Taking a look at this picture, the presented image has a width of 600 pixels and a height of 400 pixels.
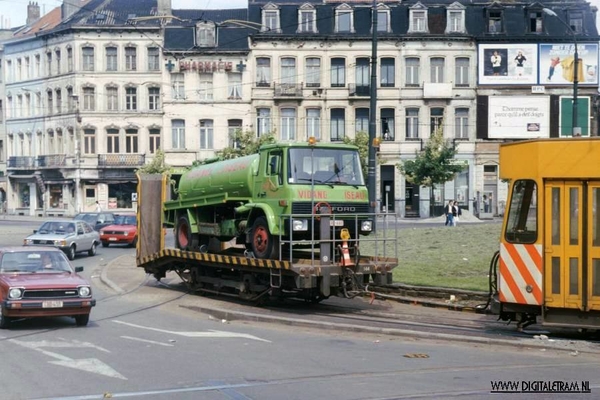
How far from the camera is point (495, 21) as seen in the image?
200ft

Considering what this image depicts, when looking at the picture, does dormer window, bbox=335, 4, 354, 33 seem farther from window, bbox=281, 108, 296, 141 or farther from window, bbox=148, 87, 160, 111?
window, bbox=148, 87, 160, 111

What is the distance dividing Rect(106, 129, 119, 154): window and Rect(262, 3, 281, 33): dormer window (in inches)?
552

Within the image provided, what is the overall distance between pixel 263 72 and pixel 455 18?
13.8m

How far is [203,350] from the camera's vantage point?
43.9 ft

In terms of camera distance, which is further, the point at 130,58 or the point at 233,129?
the point at 130,58

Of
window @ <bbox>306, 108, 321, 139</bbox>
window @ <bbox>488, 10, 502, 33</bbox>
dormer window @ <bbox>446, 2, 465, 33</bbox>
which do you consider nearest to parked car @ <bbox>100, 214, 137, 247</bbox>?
window @ <bbox>306, 108, 321, 139</bbox>

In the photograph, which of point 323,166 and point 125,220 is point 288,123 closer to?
point 125,220

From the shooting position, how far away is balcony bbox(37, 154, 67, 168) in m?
66.4

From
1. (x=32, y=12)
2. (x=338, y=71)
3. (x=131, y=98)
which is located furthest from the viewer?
(x=32, y=12)

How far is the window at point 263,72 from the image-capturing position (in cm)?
6172

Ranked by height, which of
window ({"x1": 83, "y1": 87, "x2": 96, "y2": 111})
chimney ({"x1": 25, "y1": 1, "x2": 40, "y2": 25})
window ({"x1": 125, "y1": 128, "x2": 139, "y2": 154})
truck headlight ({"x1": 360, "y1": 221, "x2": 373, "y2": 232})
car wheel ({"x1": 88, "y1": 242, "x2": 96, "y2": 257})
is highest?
chimney ({"x1": 25, "y1": 1, "x2": 40, "y2": 25})

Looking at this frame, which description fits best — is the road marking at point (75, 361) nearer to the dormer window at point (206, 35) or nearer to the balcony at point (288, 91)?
the balcony at point (288, 91)

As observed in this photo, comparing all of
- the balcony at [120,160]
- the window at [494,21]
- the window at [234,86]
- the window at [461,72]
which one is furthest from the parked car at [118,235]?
the window at [494,21]

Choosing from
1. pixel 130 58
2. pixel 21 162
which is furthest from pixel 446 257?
pixel 21 162
